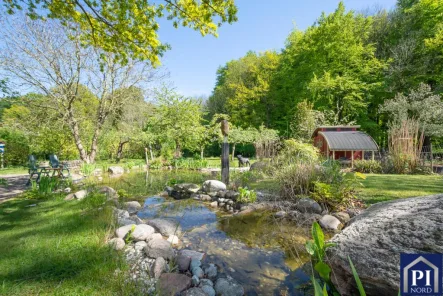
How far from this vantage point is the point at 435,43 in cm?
1463

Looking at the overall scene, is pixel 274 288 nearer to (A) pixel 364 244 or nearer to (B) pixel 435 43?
(A) pixel 364 244

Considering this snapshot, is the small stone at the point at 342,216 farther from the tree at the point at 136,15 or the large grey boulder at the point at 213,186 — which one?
the tree at the point at 136,15

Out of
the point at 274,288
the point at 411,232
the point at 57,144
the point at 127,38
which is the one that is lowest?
the point at 274,288

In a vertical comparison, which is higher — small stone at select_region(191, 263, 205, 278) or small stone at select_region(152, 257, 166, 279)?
small stone at select_region(152, 257, 166, 279)

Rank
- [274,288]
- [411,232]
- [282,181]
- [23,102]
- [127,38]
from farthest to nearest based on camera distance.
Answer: [23,102] < [282,181] < [127,38] < [274,288] < [411,232]

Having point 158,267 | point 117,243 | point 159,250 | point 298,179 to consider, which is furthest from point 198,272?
point 298,179

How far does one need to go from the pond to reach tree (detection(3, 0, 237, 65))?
3.52 m

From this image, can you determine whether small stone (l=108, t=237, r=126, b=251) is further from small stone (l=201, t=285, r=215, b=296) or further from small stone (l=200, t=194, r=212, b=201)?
small stone (l=200, t=194, r=212, b=201)

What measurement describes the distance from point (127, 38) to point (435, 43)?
19571 millimetres

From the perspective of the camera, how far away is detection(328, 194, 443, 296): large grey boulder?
1.65 metres

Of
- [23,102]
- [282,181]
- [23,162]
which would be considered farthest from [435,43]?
[23,162]

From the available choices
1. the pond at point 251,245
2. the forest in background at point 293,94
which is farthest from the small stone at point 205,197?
the forest in background at point 293,94

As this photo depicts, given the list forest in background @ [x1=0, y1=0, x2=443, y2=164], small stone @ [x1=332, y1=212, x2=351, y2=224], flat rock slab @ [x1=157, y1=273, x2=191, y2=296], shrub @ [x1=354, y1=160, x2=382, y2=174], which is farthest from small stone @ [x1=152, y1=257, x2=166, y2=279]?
shrub @ [x1=354, y1=160, x2=382, y2=174]

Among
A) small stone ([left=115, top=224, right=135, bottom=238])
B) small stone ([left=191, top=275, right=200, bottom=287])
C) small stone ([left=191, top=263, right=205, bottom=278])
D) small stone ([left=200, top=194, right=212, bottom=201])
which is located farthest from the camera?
small stone ([left=200, top=194, right=212, bottom=201])
